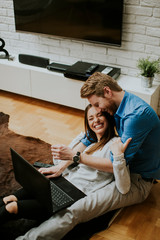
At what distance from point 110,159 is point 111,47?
5.44 ft

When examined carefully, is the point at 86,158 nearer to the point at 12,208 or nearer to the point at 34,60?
the point at 12,208

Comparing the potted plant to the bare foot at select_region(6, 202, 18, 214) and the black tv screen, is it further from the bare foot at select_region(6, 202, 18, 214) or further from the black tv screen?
the bare foot at select_region(6, 202, 18, 214)

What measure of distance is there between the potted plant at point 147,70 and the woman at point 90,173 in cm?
106

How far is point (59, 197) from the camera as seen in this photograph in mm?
1807

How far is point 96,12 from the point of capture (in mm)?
2951

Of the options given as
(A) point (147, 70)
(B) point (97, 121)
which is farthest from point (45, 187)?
(A) point (147, 70)

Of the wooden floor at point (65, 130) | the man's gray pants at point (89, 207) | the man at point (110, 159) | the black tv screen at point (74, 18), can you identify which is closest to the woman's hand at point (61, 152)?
the man at point (110, 159)

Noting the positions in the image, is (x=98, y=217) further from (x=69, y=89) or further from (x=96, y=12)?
(x=96, y=12)

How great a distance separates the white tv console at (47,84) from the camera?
2990mm

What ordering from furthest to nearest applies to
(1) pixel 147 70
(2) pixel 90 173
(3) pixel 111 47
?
(3) pixel 111 47
(1) pixel 147 70
(2) pixel 90 173

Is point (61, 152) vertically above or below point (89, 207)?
above

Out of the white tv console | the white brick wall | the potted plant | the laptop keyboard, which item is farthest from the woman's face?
the white brick wall

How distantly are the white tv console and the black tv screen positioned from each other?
1.44 ft

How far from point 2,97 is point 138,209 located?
2.32 meters
